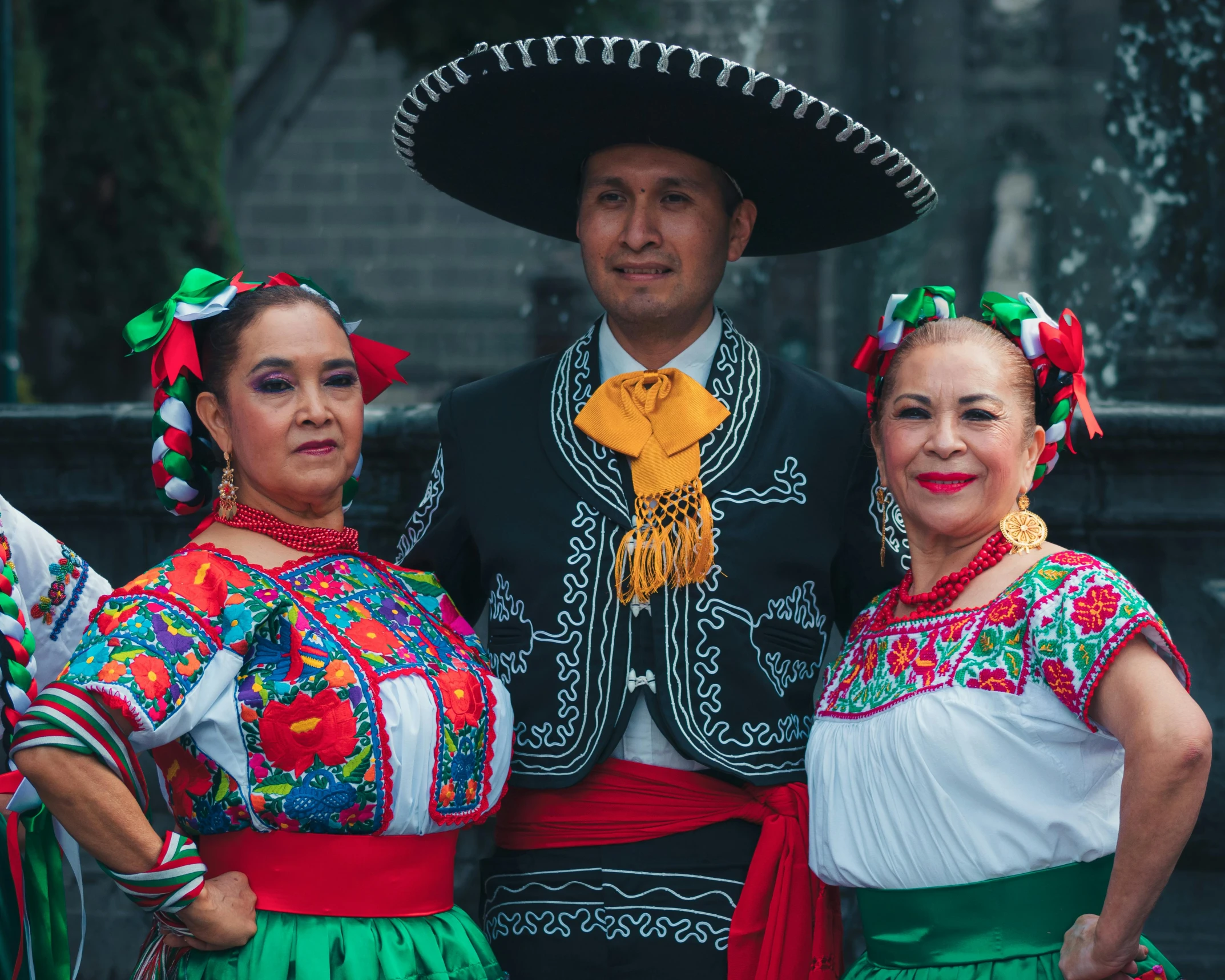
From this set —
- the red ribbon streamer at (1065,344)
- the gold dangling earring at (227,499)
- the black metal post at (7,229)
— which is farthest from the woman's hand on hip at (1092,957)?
the black metal post at (7,229)

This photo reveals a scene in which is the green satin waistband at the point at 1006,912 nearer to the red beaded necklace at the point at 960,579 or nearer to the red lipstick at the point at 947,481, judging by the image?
the red beaded necklace at the point at 960,579

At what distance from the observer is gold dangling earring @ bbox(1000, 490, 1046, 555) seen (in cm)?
240

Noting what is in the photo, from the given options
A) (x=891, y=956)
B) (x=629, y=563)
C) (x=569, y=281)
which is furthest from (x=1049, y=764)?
(x=569, y=281)

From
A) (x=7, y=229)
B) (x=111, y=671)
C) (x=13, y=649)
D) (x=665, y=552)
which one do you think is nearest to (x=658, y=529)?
(x=665, y=552)

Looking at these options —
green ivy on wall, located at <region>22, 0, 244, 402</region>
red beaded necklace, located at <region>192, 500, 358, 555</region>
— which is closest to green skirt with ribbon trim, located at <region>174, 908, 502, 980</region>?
red beaded necklace, located at <region>192, 500, 358, 555</region>

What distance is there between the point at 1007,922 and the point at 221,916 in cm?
112

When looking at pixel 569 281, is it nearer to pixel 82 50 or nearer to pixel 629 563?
pixel 82 50

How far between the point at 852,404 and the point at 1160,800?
1.00m

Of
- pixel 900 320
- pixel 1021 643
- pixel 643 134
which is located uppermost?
pixel 643 134

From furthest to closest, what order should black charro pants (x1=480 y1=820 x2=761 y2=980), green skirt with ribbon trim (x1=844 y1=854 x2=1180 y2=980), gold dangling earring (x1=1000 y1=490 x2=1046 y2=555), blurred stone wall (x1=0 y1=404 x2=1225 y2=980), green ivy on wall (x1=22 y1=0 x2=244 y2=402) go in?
green ivy on wall (x1=22 y1=0 x2=244 y2=402)
blurred stone wall (x1=0 y1=404 x2=1225 y2=980)
black charro pants (x1=480 y1=820 x2=761 y2=980)
gold dangling earring (x1=1000 y1=490 x2=1046 y2=555)
green skirt with ribbon trim (x1=844 y1=854 x2=1180 y2=980)

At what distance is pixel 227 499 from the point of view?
254 cm

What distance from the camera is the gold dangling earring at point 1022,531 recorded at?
94.3 inches

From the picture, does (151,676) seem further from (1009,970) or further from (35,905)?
(1009,970)

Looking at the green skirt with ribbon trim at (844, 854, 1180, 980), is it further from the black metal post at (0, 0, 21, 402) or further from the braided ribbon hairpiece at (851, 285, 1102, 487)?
the black metal post at (0, 0, 21, 402)
